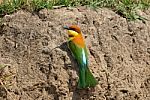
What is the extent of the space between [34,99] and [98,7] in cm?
119

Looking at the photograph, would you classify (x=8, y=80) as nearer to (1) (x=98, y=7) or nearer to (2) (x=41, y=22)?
(2) (x=41, y=22)

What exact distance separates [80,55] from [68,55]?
0.39 feet

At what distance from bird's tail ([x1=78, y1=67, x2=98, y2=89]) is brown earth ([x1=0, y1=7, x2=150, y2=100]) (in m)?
0.06

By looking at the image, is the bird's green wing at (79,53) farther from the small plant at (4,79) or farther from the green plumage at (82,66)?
the small plant at (4,79)

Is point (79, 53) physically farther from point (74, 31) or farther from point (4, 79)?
point (4, 79)

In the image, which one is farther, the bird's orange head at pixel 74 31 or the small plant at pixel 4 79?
the bird's orange head at pixel 74 31

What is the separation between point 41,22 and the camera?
4.90 meters

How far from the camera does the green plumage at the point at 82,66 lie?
4.58 meters

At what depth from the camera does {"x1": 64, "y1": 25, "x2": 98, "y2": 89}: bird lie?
15.1ft

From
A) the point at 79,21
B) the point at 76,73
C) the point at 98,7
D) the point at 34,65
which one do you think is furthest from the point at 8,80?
the point at 98,7

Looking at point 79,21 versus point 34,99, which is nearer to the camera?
point 34,99

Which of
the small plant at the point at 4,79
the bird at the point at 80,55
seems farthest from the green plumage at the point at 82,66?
the small plant at the point at 4,79

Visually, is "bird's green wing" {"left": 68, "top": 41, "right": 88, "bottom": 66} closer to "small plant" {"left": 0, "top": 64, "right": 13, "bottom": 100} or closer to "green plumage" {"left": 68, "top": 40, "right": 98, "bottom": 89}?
"green plumage" {"left": 68, "top": 40, "right": 98, "bottom": 89}

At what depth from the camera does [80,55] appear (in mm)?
4629
